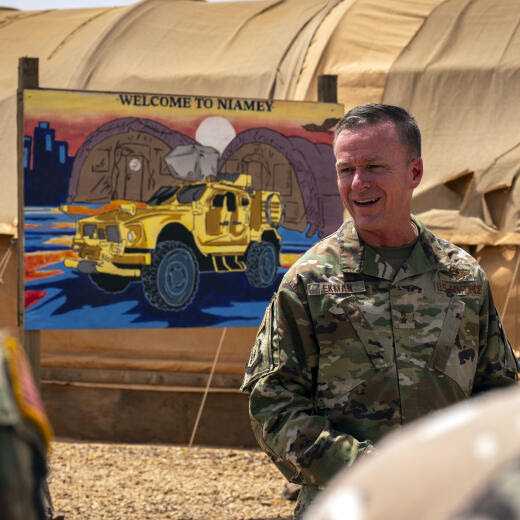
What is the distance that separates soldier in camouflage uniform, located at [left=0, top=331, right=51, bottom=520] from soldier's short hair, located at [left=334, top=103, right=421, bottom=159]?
1.69m

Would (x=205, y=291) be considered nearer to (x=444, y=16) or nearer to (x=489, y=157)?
(x=489, y=157)

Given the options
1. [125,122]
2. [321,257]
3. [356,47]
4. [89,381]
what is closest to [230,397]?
[89,381]

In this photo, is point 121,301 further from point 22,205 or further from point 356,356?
point 356,356

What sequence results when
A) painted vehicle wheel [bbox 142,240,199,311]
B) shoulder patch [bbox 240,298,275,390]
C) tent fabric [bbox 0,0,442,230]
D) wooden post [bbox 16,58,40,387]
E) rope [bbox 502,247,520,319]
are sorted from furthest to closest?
tent fabric [bbox 0,0,442,230], rope [bbox 502,247,520,319], painted vehicle wheel [bbox 142,240,199,311], wooden post [bbox 16,58,40,387], shoulder patch [bbox 240,298,275,390]

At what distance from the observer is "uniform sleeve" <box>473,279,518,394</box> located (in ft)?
8.58

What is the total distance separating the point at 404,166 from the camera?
8.76ft

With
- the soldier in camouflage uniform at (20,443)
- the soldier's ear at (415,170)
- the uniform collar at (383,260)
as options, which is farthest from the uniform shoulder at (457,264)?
the soldier in camouflage uniform at (20,443)

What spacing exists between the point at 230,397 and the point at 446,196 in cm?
244

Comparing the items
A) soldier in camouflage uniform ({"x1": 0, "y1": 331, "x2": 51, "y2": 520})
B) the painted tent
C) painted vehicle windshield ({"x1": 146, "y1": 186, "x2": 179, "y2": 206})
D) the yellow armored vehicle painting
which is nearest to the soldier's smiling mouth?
soldier in camouflage uniform ({"x1": 0, "y1": 331, "x2": 51, "y2": 520})

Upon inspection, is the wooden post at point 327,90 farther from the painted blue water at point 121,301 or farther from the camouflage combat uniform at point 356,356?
the camouflage combat uniform at point 356,356

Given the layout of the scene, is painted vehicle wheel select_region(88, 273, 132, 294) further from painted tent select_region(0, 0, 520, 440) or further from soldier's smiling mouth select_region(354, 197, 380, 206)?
soldier's smiling mouth select_region(354, 197, 380, 206)

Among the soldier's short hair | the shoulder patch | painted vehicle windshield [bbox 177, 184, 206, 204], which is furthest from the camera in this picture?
painted vehicle windshield [bbox 177, 184, 206, 204]

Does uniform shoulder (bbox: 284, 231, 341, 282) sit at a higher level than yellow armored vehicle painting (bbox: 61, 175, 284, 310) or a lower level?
higher

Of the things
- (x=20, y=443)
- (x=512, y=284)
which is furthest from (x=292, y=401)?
(x=512, y=284)
